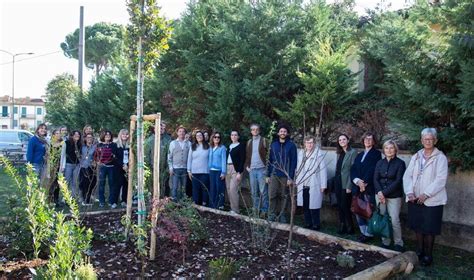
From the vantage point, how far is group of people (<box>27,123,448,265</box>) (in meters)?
5.20

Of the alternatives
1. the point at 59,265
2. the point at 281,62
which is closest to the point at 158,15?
the point at 59,265

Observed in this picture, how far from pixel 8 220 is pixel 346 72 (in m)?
6.04

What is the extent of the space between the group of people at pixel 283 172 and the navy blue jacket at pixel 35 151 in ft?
0.06

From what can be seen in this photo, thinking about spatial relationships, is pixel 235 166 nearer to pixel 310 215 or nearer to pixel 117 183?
pixel 310 215

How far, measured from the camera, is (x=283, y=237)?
231 inches

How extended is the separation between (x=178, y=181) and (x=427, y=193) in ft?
16.5

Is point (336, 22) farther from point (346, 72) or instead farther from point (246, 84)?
point (246, 84)

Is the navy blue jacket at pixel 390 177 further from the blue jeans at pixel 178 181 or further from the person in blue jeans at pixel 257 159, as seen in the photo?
the blue jeans at pixel 178 181

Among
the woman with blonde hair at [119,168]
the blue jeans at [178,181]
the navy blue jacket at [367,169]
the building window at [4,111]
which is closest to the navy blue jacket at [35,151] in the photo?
the woman with blonde hair at [119,168]

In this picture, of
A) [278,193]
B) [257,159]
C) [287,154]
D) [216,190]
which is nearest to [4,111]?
[216,190]

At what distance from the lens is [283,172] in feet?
19.0

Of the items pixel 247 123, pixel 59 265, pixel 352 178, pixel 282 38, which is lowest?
pixel 59 265

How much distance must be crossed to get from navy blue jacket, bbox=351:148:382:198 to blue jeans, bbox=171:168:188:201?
367 centimetres

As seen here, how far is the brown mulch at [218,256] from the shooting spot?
170 inches
